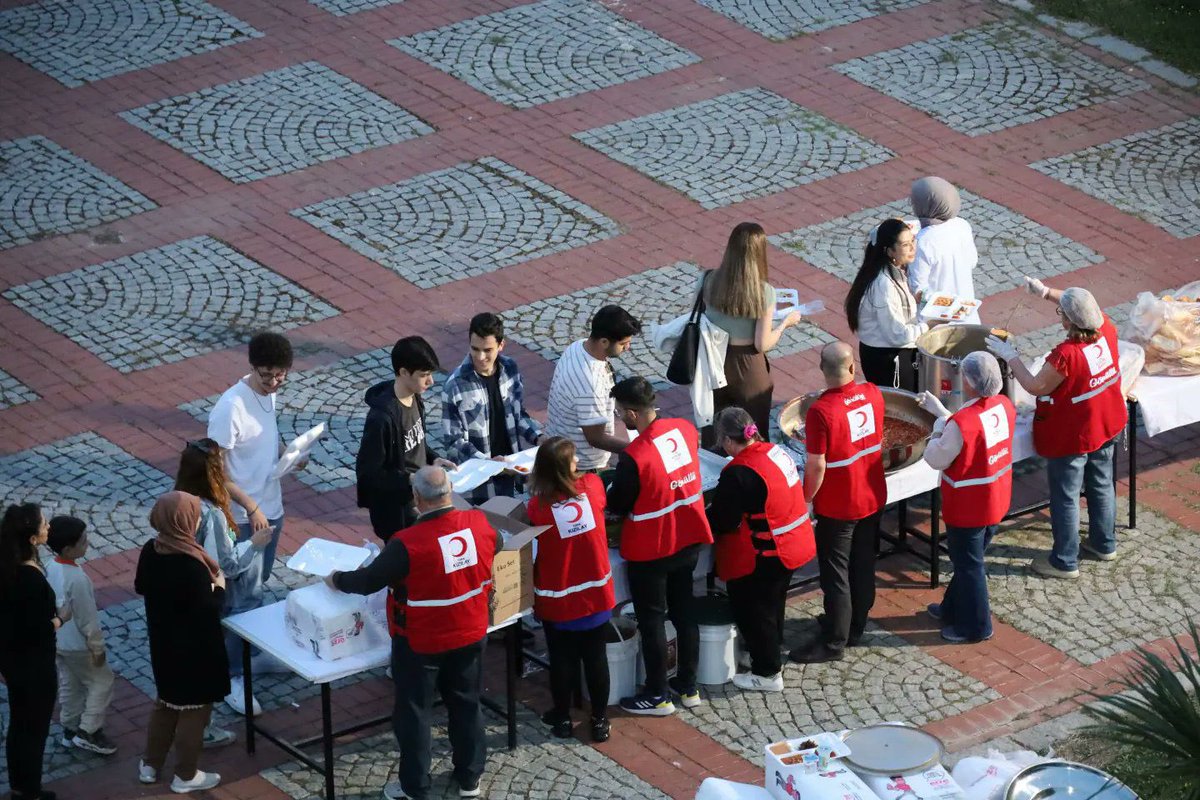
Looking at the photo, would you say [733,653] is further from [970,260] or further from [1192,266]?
[1192,266]

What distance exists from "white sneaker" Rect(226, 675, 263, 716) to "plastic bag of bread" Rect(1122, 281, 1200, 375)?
541cm

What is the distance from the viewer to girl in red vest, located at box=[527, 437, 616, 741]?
344 inches

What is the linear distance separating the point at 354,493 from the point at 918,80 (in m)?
7.32

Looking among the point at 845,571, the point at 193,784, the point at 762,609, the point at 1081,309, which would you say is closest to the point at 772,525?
the point at 762,609

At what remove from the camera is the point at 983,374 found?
31.2 feet

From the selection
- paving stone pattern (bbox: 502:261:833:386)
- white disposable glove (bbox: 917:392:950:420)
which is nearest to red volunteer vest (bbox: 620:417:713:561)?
white disposable glove (bbox: 917:392:950:420)

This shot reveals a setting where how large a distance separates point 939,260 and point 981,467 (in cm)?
201

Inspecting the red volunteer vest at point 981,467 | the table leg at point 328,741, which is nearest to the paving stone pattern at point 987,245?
the red volunteer vest at point 981,467

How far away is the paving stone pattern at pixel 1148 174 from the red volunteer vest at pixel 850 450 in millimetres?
5701

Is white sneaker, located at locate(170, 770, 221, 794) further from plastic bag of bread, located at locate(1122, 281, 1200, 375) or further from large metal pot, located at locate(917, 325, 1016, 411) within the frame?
plastic bag of bread, located at locate(1122, 281, 1200, 375)

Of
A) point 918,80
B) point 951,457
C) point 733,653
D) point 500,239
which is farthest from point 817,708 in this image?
point 918,80

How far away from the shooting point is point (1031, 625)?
10.2 metres

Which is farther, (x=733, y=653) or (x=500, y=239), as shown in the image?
(x=500, y=239)

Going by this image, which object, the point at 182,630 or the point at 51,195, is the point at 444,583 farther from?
the point at 51,195
